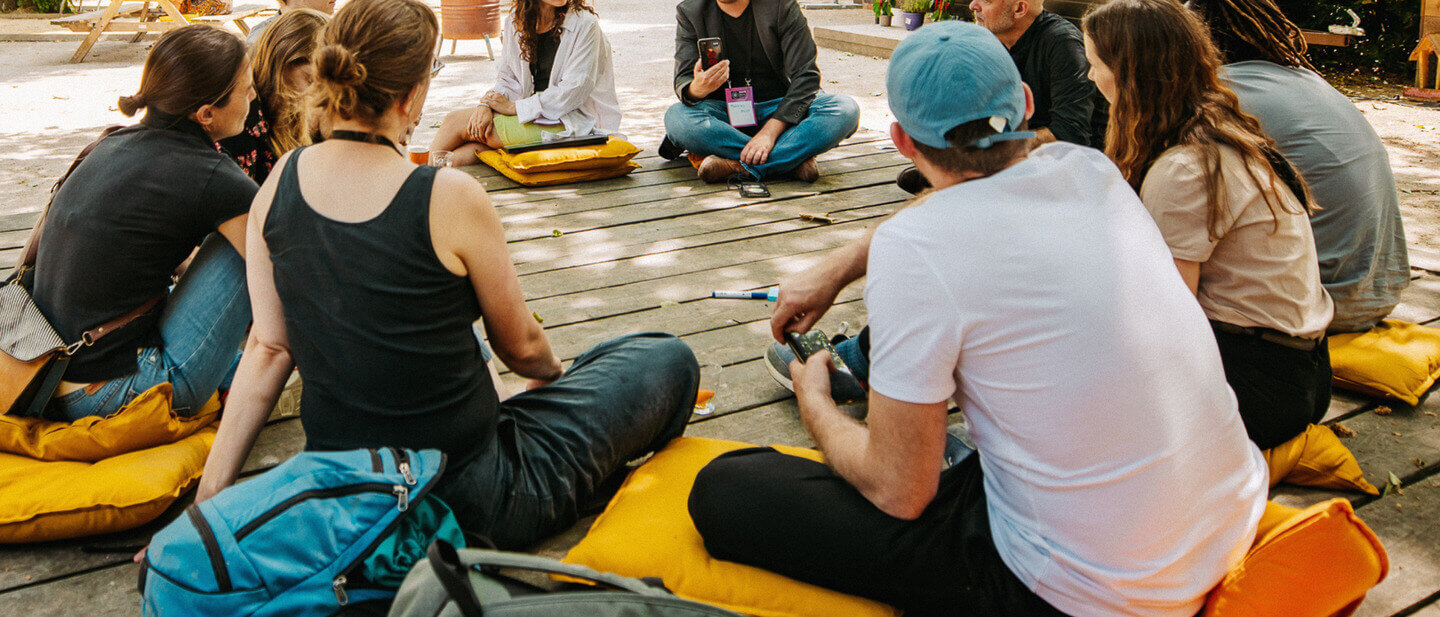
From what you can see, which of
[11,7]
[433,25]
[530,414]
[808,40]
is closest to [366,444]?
[530,414]

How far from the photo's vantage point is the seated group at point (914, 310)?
1.40m

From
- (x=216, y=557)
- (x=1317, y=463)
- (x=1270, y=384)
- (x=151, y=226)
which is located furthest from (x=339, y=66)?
(x=1317, y=463)

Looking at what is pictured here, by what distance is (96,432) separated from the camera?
2236 millimetres

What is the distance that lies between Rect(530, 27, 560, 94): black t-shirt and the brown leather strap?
292cm

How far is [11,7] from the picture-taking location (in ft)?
45.6

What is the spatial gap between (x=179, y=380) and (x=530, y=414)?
0.97 m

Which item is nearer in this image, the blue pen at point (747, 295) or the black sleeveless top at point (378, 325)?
the black sleeveless top at point (378, 325)

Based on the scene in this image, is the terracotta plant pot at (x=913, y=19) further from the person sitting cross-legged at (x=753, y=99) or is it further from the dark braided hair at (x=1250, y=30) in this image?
the dark braided hair at (x=1250, y=30)

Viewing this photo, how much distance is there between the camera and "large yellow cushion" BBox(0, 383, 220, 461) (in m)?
2.23

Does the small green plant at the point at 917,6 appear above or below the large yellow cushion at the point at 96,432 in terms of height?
above

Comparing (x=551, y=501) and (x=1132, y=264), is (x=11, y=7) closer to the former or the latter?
(x=551, y=501)

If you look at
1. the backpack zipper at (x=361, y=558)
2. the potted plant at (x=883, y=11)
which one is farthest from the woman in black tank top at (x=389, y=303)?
the potted plant at (x=883, y=11)

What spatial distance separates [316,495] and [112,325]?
1072 millimetres

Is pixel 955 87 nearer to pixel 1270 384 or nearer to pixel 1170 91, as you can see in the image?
pixel 1170 91
